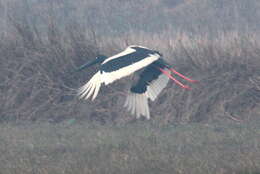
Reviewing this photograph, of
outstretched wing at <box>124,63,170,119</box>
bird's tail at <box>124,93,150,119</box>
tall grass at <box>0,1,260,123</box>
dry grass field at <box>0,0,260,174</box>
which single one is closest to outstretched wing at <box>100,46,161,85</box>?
outstretched wing at <box>124,63,170,119</box>

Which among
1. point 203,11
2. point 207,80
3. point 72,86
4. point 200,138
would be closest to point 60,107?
point 72,86

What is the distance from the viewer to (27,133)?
952 cm

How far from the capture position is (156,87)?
912cm

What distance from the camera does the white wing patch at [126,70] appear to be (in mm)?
7990

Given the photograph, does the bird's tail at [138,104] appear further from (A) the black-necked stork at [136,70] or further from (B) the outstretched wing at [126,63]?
(B) the outstretched wing at [126,63]

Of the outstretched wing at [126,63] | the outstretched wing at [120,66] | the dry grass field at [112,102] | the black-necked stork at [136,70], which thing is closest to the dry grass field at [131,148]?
the dry grass field at [112,102]

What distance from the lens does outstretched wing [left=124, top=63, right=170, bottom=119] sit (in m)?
8.71

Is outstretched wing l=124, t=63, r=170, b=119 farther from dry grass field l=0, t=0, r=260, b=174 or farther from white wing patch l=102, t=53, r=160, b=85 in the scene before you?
white wing patch l=102, t=53, r=160, b=85

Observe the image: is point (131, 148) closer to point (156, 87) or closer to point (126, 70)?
point (126, 70)

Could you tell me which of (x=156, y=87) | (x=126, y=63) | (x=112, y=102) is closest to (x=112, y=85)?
(x=112, y=102)

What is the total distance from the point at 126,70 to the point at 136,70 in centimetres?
15

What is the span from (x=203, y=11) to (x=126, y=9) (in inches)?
118

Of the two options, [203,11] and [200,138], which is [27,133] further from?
[203,11]

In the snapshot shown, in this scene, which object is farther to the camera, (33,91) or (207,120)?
(33,91)
